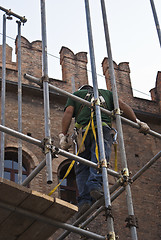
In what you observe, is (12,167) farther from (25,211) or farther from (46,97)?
(25,211)

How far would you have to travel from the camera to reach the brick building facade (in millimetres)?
11438

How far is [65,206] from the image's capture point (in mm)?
5926

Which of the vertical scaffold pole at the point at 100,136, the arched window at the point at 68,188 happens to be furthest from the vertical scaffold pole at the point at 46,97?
the arched window at the point at 68,188

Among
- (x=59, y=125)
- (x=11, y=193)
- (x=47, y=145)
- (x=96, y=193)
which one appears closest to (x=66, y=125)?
(x=96, y=193)

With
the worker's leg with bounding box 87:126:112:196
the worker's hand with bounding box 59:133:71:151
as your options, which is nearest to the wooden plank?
the worker's leg with bounding box 87:126:112:196

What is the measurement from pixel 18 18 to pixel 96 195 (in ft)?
12.7

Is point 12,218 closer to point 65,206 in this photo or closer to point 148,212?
point 65,206

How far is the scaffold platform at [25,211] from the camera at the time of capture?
18.5ft

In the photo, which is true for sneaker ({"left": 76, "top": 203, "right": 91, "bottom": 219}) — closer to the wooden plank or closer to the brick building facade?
the wooden plank

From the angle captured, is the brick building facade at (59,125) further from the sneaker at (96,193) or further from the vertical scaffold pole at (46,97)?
the vertical scaffold pole at (46,97)

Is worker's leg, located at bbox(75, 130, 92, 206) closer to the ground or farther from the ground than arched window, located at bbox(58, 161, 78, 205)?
closer to the ground

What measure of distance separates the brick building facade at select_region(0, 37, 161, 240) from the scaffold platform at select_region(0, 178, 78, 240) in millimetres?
4281

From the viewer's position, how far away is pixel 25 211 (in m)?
5.83

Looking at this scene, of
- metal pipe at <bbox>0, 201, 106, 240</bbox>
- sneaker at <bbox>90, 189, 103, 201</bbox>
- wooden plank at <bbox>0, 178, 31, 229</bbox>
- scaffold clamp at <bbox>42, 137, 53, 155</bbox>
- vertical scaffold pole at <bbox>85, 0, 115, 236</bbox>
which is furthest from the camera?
sneaker at <bbox>90, 189, 103, 201</bbox>
